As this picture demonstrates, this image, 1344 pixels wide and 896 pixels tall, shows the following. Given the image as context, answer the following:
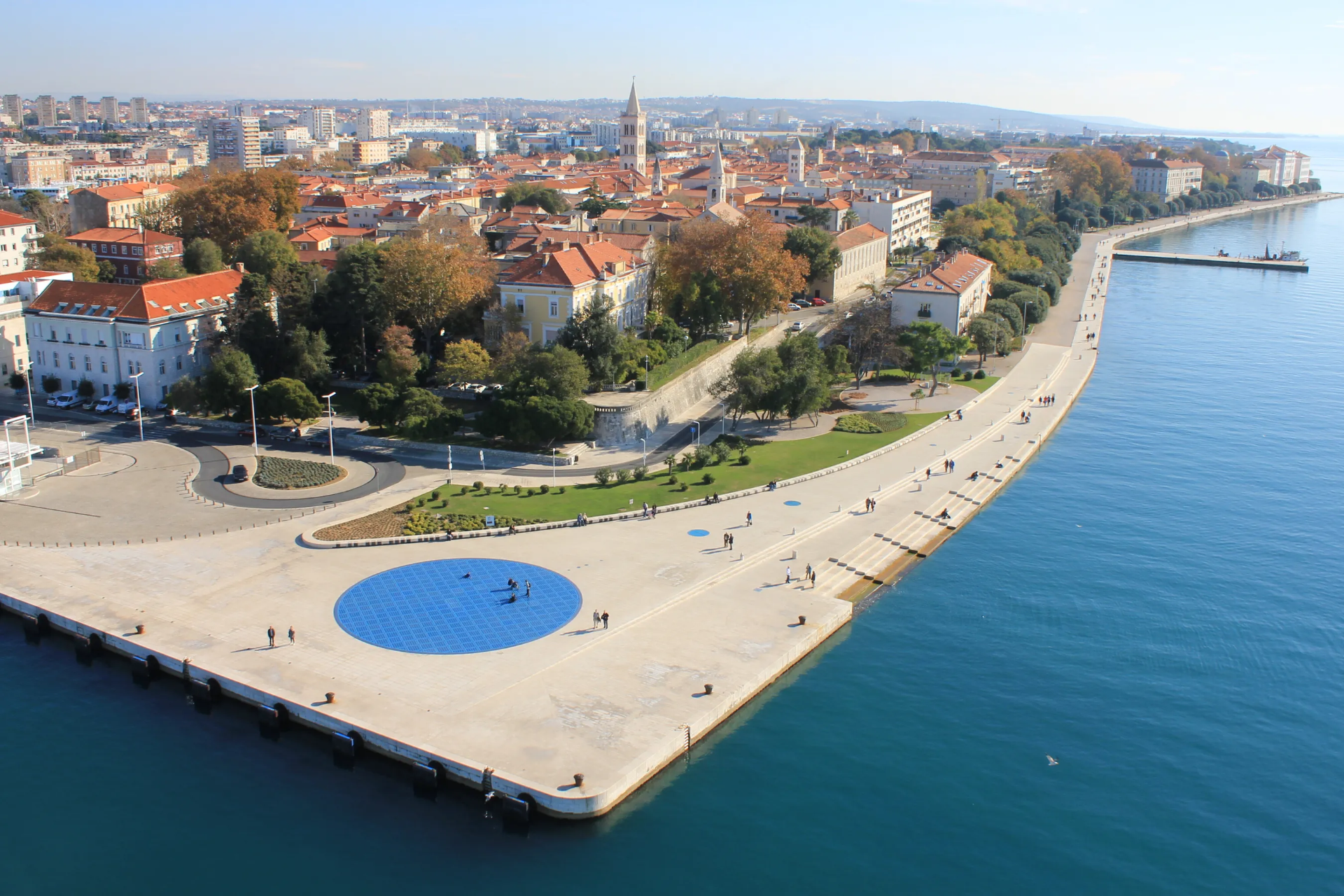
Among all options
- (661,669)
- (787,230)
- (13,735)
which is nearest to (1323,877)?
(661,669)

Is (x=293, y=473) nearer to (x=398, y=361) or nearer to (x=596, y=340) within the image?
Result: (x=398, y=361)

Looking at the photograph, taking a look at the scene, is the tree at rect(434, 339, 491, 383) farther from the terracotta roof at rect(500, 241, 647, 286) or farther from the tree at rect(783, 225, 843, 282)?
the tree at rect(783, 225, 843, 282)

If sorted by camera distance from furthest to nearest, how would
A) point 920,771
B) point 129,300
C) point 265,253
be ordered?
point 265,253 → point 129,300 → point 920,771

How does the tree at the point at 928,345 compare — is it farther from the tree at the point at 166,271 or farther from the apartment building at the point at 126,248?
the apartment building at the point at 126,248

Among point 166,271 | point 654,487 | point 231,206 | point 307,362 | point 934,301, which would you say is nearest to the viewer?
point 654,487

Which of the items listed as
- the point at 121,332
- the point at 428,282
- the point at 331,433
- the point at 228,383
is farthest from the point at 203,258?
the point at 331,433

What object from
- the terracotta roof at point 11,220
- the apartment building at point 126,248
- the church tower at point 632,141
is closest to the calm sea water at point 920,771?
the apartment building at point 126,248
